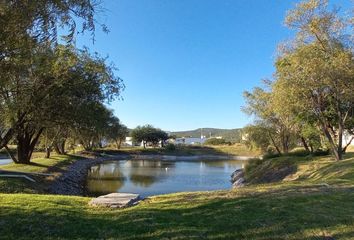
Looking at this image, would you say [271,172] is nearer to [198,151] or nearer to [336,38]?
[336,38]

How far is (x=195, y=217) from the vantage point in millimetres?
8828

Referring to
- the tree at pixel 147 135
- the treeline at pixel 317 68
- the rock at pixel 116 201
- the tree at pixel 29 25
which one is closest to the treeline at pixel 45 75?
the tree at pixel 29 25

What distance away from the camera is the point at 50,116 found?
25750mm

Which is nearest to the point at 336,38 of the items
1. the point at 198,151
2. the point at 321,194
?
the point at 321,194

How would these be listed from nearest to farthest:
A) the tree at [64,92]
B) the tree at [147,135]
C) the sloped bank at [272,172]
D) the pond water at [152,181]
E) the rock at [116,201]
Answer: the rock at [116,201] → the tree at [64,92] → the sloped bank at [272,172] → the pond water at [152,181] → the tree at [147,135]

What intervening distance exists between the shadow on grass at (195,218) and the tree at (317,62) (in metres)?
14.7

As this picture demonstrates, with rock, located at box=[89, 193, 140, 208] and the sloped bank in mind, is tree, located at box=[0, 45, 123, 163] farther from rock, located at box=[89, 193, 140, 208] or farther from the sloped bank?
the sloped bank

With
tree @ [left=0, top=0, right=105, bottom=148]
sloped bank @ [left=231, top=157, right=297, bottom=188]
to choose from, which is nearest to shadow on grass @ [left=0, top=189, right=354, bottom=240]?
tree @ [left=0, top=0, right=105, bottom=148]

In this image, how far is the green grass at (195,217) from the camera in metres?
7.68

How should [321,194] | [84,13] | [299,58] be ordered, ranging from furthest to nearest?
[299,58] < [321,194] < [84,13]

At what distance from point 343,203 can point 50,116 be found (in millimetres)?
20285

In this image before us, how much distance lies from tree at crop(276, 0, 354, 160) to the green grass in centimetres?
1427

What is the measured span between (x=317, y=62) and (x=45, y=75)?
1593cm

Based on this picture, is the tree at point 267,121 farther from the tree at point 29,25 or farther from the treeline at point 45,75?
the tree at point 29,25
